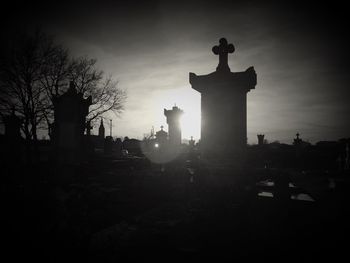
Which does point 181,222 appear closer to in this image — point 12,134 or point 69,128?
point 69,128

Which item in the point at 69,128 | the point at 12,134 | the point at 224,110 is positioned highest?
the point at 224,110

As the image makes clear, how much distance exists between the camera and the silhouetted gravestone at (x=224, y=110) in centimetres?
711

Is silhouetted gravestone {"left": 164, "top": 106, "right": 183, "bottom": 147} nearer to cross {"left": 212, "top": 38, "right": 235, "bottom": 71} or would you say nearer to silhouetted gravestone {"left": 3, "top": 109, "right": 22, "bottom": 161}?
cross {"left": 212, "top": 38, "right": 235, "bottom": 71}

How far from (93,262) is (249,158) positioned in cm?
580

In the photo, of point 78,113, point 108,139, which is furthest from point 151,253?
point 108,139

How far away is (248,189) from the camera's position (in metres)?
5.32

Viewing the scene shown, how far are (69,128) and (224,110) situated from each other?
1023 cm

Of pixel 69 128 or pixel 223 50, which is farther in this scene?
pixel 69 128

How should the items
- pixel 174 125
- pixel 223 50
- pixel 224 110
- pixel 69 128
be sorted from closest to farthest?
pixel 224 110 < pixel 223 50 < pixel 69 128 < pixel 174 125

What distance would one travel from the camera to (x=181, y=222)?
3.54m

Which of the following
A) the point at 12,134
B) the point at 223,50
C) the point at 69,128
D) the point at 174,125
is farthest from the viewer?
the point at 174,125

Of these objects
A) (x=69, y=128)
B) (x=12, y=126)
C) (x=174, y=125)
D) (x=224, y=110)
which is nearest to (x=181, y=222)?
(x=224, y=110)

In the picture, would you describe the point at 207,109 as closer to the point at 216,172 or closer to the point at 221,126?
the point at 221,126

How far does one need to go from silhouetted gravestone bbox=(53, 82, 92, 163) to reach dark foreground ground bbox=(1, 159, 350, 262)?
687cm
